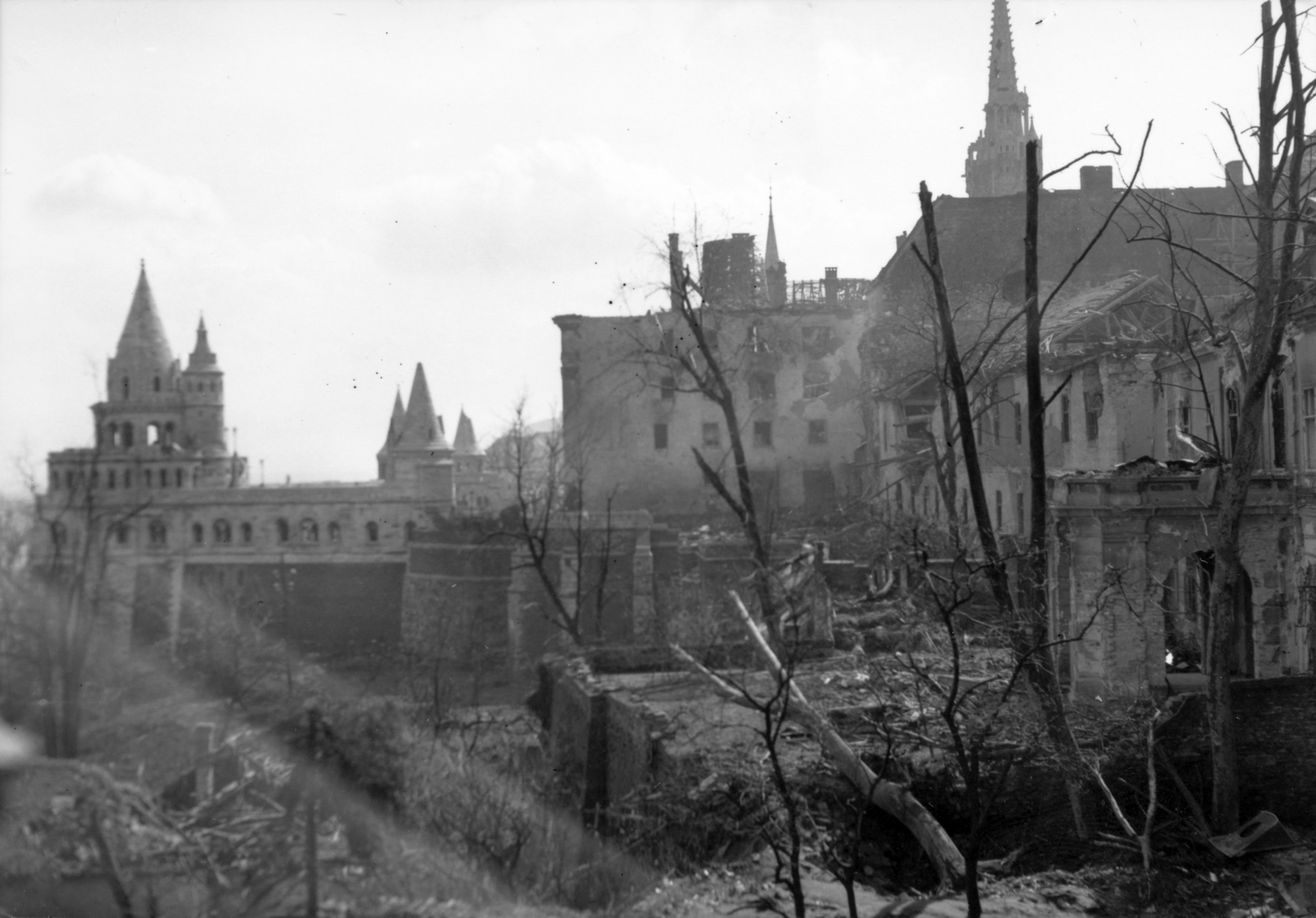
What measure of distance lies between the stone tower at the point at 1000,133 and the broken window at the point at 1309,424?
5134cm

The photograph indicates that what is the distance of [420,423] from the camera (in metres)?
52.5

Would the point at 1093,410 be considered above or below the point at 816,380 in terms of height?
below

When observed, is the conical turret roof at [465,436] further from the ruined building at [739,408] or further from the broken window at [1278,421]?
the broken window at [1278,421]

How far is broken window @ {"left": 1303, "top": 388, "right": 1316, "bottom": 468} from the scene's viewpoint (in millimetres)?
14742

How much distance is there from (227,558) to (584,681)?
35.6 feet

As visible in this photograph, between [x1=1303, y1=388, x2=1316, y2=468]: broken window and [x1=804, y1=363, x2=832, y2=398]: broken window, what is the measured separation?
29.3 metres

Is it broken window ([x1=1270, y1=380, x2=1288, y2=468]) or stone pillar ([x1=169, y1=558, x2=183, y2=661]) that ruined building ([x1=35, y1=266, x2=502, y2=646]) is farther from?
broken window ([x1=1270, y1=380, x2=1288, y2=468])

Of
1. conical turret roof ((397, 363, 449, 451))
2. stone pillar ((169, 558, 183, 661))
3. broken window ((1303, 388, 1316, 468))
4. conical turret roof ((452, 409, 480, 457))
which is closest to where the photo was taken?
stone pillar ((169, 558, 183, 661))

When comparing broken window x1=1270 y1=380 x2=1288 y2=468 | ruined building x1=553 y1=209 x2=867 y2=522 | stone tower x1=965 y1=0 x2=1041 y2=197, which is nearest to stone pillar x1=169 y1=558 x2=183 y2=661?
broken window x1=1270 y1=380 x2=1288 y2=468

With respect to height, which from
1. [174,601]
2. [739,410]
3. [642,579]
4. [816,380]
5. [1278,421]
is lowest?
[642,579]

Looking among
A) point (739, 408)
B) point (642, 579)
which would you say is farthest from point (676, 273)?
point (739, 408)

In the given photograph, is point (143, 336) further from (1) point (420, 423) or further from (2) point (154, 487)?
(1) point (420, 423)

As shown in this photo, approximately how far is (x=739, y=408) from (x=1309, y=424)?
3002 cm

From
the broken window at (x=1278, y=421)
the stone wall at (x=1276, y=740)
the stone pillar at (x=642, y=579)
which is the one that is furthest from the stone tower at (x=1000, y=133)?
the stone wall at (x=1276, y=740)
